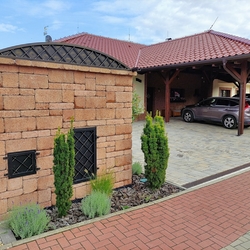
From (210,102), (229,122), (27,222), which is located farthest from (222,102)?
(27,222)

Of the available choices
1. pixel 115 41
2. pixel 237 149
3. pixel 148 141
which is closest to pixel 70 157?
pixel 148 141

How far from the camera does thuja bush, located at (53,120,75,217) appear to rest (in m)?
3.13

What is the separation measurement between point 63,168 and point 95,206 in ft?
2.57

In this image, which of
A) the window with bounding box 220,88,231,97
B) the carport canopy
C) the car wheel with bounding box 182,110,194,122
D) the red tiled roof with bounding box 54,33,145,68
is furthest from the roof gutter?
the window with bounding box 220,88,231,97

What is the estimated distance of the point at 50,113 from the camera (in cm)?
354

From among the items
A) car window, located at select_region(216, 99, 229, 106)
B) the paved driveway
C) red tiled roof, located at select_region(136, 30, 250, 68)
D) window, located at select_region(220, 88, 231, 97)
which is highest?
red tiled roof, located at select_region(136, 30, 250, 68)

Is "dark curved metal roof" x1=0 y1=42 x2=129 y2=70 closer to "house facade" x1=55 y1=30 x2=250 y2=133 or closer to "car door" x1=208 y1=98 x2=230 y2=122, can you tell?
"house facade" x1=55 y1=30 x2=250 y2=133

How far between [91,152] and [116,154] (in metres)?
0.54

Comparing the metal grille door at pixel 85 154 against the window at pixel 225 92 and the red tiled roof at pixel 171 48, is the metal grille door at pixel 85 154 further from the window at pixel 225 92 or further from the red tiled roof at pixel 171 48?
the window at pixel 225 92

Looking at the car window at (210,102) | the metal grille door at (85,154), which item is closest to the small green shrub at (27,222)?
the metal grille door at (85,154)

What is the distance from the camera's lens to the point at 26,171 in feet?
11.1

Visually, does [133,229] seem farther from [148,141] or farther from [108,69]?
[108,69]

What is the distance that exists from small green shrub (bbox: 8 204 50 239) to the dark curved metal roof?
6.72 ft

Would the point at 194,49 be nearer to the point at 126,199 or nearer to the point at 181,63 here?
the point at 181,63
